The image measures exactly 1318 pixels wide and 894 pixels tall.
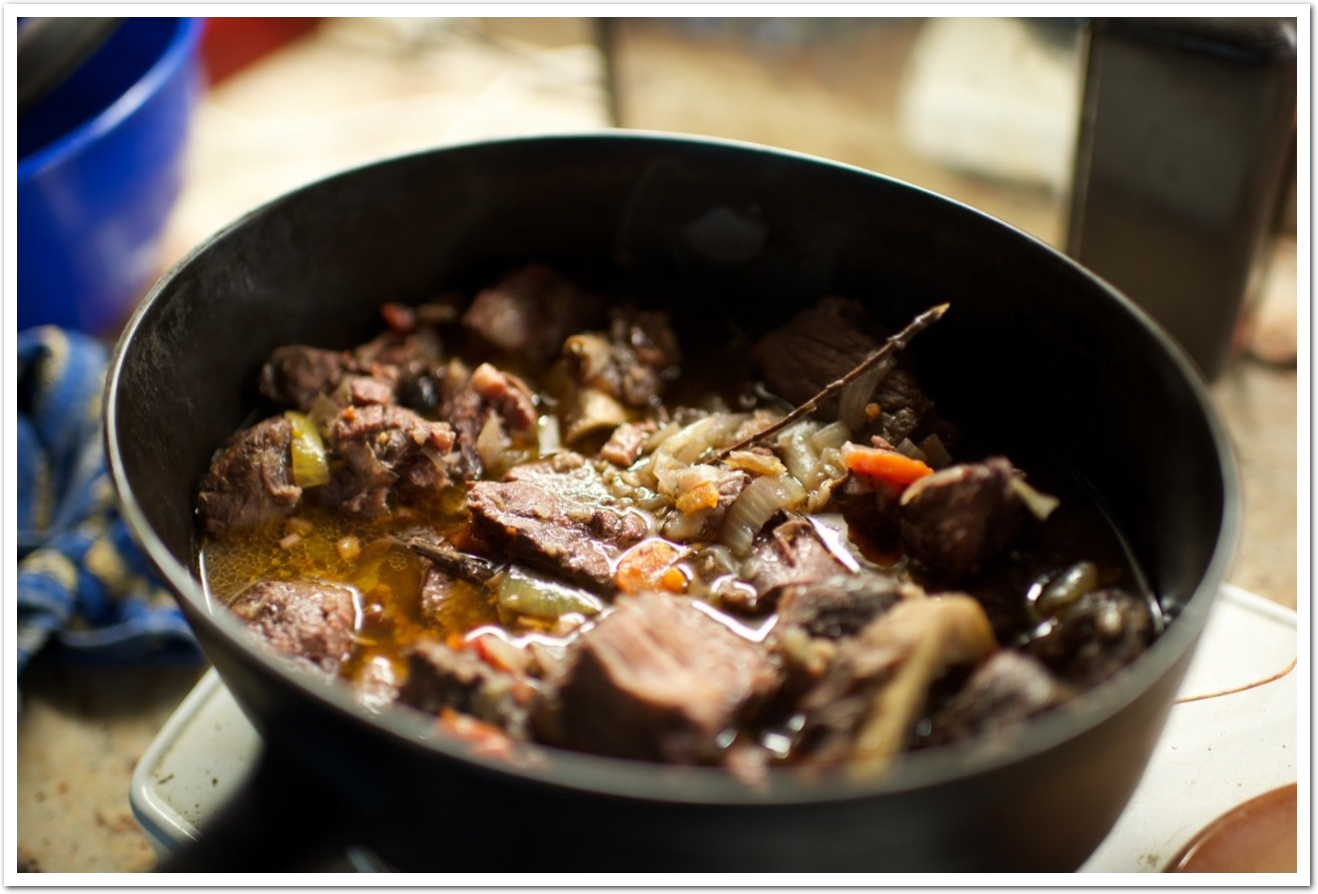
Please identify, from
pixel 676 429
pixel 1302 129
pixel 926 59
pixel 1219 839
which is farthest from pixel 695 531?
pixel 926 59

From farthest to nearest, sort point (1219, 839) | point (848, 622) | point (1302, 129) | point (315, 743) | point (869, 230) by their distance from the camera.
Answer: point (1302, 129) → point (869, 230) → point (1219, 839) → point (848, 622) → point (315, 743)

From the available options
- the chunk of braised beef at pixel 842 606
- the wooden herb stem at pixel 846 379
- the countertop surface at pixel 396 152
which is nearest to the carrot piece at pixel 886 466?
the wooden herb stem at pixel 846 379

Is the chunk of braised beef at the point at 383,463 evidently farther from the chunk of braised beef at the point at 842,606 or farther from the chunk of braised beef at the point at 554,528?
the chunk of braised beef at the point at 842,606

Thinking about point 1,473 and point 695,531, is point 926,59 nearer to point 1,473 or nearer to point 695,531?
point 695,531

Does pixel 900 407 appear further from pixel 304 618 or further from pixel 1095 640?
pixel 304 618

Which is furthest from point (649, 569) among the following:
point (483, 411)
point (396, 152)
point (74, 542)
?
point (396, 152)
